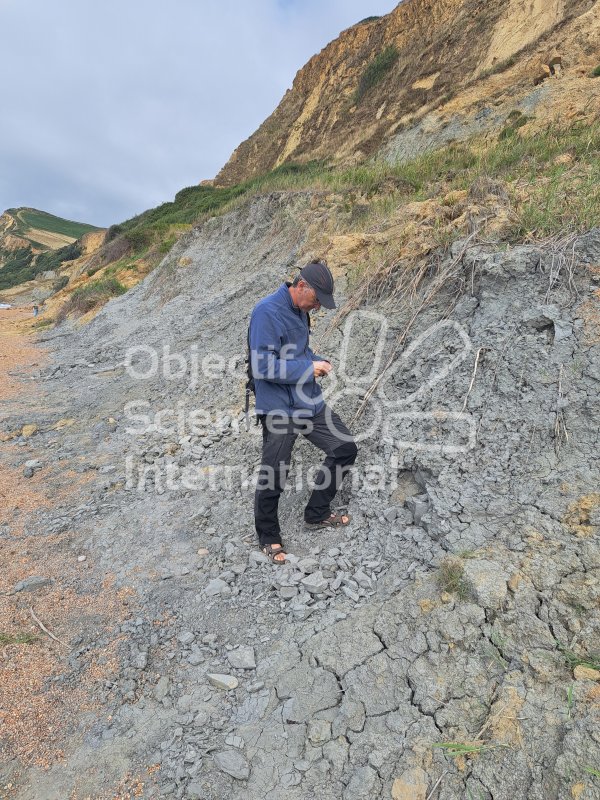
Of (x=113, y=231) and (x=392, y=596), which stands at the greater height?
(x=113, y=231)

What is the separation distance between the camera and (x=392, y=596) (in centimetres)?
239

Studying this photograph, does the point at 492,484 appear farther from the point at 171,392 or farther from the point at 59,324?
the point at 59,324

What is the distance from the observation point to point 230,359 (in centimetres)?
652

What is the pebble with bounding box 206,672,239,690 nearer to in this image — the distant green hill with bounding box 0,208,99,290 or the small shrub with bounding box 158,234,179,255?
the small shrub with bounding box 158,234,179,255

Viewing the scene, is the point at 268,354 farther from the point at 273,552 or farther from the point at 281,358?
the point at 273,552

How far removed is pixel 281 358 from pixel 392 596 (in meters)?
1.60

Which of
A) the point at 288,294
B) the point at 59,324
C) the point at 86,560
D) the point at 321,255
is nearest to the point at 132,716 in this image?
the point at 86,560

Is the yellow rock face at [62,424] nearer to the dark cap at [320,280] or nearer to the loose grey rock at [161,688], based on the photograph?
the loose grey rock at [161,688]

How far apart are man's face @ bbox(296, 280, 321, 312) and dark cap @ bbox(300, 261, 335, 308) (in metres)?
0.03

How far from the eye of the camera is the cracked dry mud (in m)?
1.71

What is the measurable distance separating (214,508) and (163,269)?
11.6m

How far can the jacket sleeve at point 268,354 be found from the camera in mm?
2789

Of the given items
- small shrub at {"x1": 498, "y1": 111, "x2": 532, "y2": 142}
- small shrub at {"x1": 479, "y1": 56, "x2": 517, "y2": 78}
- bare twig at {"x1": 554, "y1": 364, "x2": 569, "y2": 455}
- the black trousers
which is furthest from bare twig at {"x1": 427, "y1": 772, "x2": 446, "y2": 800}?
small shrub at {"x1": 479, "y1": 56, "x2": 517, "y2": 78}

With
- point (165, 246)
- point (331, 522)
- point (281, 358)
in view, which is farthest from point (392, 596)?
point (165, 246)
